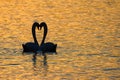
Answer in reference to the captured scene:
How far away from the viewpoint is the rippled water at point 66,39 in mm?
22750

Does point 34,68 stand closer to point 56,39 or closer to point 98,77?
point 98,77

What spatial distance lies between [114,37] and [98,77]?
820 centimetres

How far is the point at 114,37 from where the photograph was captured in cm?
2994

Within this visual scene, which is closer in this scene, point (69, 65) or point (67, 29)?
point (69, 65)

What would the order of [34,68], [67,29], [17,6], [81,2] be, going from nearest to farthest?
[34,68]
[67,29]
[17,6]
[81,2]

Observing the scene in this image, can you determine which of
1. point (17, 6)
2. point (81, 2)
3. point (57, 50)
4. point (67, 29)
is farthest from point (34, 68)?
point (81, 2)

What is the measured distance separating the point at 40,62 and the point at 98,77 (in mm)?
3279

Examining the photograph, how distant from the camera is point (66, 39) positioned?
96.0 ft

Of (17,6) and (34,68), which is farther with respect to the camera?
(17,6)

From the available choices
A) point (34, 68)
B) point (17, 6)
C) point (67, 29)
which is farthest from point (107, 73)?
point (17, 6)

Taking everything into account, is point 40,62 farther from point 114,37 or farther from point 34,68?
point 114,37

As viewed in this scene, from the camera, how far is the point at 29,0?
48.6 meters

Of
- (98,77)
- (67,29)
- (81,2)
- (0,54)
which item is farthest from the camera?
(81,2)

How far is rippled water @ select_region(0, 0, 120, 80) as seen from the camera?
22.8 meters
